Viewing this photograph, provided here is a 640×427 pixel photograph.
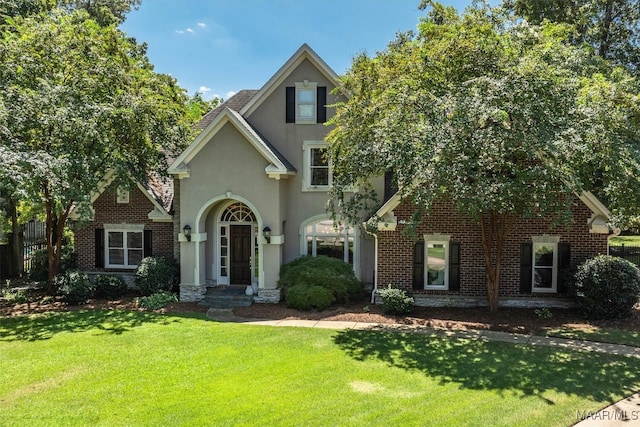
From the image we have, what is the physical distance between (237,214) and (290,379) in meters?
9.61

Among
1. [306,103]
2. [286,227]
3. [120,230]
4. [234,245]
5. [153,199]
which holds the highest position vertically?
[306,103]

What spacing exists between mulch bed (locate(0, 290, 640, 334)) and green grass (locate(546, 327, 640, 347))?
33cm

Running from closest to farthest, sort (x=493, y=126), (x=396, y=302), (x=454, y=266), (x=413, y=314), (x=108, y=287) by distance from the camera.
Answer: (x=493, y=126)
(x=396, y=302)
(x=413, y=314)
(x=454, y=266)
(x=108, y=287)

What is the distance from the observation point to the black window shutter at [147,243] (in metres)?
17.6

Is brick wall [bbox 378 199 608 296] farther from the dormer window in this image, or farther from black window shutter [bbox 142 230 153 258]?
black window shutter [bbox 142 230 153 258]

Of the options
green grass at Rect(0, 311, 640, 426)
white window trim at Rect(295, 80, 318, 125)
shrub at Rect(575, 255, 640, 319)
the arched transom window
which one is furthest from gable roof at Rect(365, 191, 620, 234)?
the arched transom window

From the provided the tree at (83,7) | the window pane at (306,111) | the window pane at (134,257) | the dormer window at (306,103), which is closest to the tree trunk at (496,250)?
the dormer window at (306,103)

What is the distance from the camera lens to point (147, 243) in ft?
58.0

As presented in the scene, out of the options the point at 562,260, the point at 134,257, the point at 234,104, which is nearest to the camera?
the point at 562,260

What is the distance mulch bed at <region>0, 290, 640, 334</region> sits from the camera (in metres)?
12.4

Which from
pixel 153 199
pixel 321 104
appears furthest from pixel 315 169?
pixel 153 199

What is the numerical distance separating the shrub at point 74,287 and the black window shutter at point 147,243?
8.55 ft

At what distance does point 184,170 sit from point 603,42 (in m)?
25.6

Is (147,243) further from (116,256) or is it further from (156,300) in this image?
(156,300)
